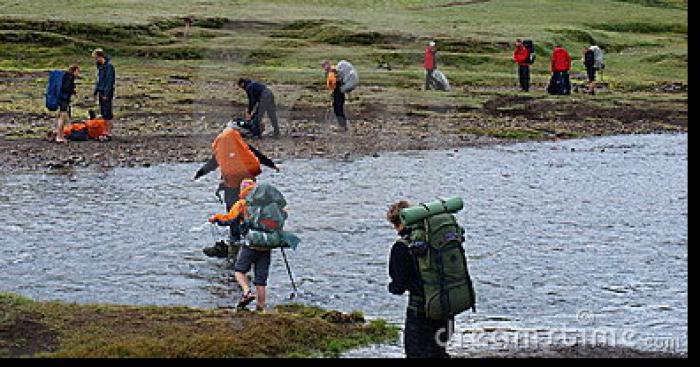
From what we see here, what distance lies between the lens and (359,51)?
67812mm

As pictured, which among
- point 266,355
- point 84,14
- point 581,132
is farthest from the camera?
point 84,14

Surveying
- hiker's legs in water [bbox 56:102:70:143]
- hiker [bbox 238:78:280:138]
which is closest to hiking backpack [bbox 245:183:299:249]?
hiker [bbox 238:78:280:138]

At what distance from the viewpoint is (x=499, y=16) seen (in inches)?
3757

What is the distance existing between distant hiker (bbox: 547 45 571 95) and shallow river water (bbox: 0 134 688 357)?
14403 mm

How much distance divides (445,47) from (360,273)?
174ft

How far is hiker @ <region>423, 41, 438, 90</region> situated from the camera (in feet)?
165

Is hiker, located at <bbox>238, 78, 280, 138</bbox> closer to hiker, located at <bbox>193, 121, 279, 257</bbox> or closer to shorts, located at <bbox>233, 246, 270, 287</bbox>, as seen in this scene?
hiker, located at <bbox>193, 121, 279, 257</bbox>

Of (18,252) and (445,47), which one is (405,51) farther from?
(18,252)

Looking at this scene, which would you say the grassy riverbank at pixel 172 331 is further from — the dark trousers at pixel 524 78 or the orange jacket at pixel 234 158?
the dark trousers at pixel 524 78

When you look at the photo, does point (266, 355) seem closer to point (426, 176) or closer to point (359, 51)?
point (426, 176)

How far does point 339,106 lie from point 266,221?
2226 centimetres

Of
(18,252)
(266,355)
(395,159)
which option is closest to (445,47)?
(395,159)

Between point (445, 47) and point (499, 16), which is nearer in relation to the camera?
point (445, 47)

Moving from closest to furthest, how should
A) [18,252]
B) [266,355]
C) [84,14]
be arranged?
1. [266,355]
2. [18,252]
3. [84,14]
